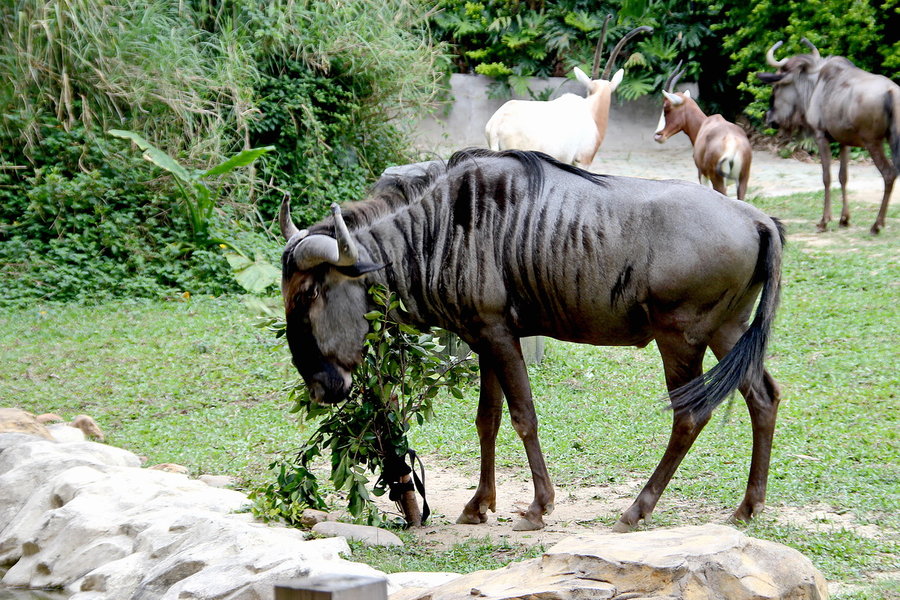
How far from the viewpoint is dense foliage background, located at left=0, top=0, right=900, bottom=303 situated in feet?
38.8

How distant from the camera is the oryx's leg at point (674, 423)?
519cm

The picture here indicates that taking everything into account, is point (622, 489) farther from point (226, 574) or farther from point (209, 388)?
point (209, 388)

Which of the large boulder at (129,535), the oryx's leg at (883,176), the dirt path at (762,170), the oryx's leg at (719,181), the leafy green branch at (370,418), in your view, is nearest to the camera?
the large boulder at (129,535)

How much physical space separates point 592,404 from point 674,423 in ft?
9.61

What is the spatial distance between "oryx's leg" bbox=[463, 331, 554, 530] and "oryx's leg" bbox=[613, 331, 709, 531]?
0.45 meters

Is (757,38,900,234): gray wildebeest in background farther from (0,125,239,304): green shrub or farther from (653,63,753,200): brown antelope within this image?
(0,125,239,304): green shrub

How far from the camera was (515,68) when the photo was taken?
2172 cm

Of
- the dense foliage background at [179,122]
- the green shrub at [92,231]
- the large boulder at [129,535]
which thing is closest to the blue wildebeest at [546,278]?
the large boulder at [129,535]

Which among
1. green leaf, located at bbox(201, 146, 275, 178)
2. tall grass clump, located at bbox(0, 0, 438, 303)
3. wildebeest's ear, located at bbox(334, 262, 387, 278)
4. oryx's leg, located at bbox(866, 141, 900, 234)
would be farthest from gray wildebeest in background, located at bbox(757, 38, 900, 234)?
wildebeest's ear, located at bbox(334, 262, 387, 278)

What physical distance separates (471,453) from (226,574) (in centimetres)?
333

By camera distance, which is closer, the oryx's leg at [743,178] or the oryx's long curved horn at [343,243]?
the oryx's long curved horn at [343,243]

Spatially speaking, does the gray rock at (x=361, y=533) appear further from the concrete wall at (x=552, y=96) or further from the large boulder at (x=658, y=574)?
the concrete wall at (x=552, y=96)

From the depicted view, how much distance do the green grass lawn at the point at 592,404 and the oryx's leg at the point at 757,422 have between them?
17cm

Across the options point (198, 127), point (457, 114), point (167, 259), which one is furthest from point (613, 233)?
point (457, 114)
